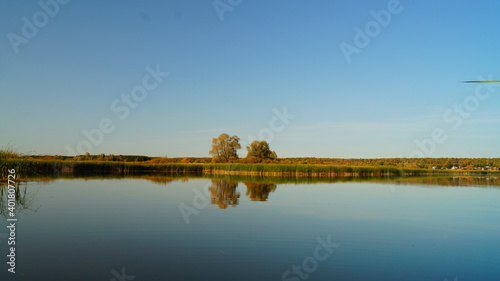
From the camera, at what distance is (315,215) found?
442 inches

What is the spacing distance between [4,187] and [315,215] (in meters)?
11.7

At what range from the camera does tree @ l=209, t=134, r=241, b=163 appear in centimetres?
6438

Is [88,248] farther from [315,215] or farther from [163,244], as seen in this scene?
[315,215]

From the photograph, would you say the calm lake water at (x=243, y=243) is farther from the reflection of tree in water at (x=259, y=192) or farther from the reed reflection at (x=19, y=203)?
the reflection of tree in water at (x=259, y=192)

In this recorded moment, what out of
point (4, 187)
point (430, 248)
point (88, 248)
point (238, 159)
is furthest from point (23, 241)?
point (238, 159)

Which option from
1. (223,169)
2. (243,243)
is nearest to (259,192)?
(243,243)

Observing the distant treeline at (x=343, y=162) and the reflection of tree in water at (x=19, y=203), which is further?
the distant treeline at (x=343, y=162)

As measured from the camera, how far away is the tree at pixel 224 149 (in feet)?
211

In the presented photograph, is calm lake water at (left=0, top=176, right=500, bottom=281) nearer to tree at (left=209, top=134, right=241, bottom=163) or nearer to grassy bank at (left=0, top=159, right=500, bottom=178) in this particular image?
grassy bank at (left=0, top=159, right=500, bottom=178)
